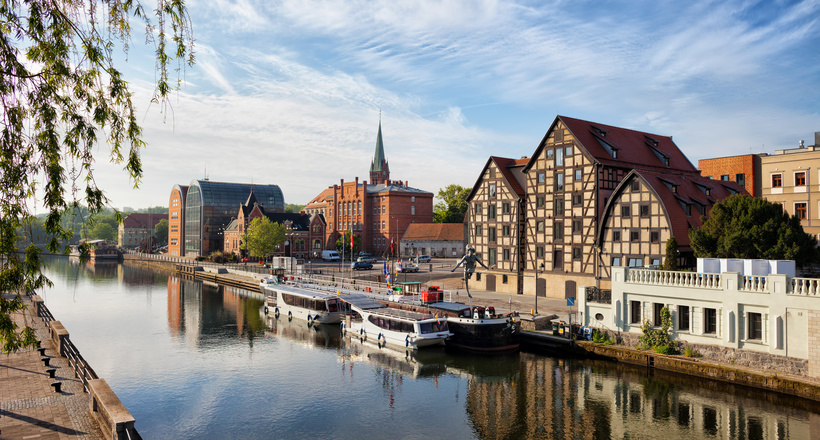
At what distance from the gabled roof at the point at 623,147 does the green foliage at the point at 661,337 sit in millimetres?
17708

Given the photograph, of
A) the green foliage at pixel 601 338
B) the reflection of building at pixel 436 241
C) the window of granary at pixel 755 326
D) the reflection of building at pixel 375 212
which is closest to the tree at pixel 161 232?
the reflection of building at pixel 375 212

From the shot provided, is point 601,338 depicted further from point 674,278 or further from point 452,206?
point 452,206

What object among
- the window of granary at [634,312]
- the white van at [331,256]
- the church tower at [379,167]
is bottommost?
the window of granary at [634,312]

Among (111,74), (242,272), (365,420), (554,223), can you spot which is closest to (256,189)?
Answer: (242,272)

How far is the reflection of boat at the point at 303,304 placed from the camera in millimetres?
46344

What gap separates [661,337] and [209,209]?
106853 millimetres

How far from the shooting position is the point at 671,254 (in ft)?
116

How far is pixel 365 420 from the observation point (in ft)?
77.5

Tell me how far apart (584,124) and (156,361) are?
3788 centimetres

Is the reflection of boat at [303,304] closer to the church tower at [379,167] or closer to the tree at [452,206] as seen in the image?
the tree at [452,206]

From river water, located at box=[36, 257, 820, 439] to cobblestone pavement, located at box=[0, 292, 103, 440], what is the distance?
11.5 feet

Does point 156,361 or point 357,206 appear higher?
point 357,206

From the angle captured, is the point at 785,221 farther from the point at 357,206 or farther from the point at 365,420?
the point at 357,206

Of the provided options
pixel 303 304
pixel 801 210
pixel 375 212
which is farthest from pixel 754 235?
pixel 375 212
